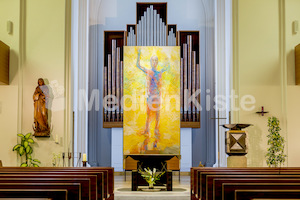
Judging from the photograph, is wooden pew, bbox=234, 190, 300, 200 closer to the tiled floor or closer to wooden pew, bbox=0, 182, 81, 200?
wooden pew, bbox=0, 182, 81, 200

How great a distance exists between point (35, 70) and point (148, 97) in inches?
137

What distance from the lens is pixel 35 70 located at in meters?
9.47

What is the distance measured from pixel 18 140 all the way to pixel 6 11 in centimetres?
263

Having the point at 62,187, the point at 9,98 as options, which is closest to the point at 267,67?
the point at 9,98

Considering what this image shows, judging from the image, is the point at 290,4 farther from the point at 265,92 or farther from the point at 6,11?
the point at 6,11

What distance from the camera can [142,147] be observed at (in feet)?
38.5

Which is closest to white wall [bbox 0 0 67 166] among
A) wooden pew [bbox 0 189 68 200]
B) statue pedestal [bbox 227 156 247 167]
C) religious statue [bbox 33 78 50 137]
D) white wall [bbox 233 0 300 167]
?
religious statue [bbox 33 78 50 137]

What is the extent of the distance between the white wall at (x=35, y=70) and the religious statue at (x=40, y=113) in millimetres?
146

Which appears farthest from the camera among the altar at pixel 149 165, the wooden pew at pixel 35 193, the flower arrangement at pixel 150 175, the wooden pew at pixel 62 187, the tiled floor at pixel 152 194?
the altar at pixel 149 165

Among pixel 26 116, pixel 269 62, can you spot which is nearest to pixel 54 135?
pixel 26 116

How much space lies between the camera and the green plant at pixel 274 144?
862 centimetres

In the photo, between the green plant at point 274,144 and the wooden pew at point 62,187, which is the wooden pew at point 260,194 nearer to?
the wooden pew at point 62,187

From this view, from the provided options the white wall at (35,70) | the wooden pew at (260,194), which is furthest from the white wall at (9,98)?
the wooden pew at (260,194)

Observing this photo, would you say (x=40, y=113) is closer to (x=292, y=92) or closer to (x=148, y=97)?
(x=148, y=97)
